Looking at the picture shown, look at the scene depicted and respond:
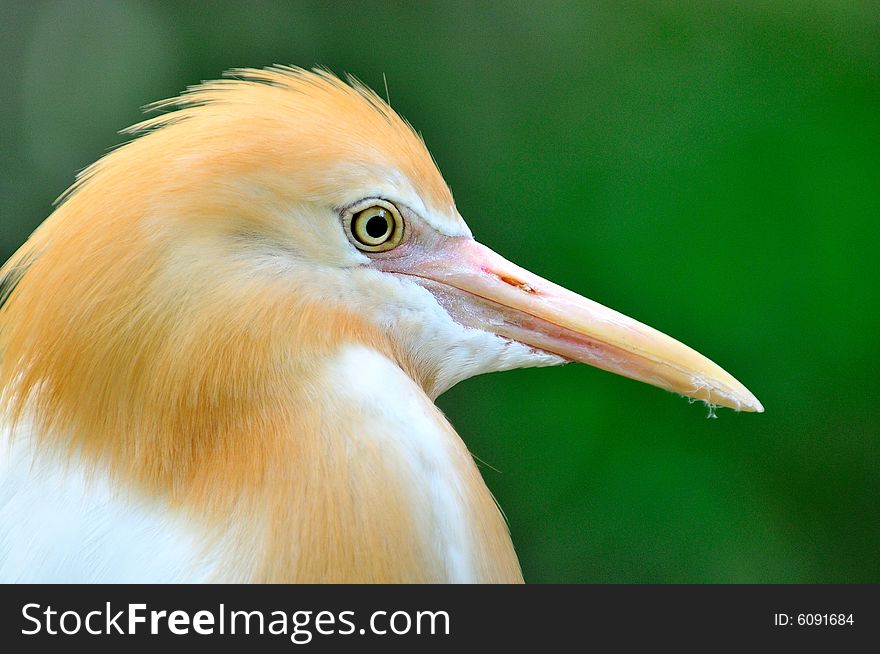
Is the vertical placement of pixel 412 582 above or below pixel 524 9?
below

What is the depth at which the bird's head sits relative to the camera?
24.7 inches

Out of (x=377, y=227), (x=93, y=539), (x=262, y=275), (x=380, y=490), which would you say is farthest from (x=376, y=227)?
(x=93, y=539)

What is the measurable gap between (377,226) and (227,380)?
0.55 ft

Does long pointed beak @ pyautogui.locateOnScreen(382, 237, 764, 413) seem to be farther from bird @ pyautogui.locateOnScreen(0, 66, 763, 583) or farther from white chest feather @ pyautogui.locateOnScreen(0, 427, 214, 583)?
white chest feather @ pyautogui.locateOnScreen(0, 427, 214, 583)

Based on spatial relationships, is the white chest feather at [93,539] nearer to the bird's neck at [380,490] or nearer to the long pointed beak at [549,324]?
the bird's neck at [380,490]

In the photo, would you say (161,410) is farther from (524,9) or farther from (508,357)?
(524,9)

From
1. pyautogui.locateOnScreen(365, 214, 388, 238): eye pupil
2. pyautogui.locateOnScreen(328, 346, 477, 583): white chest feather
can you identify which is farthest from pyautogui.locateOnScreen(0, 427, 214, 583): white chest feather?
pyautogui.locateOnScreen(365, 214, 388, 238): eye pupil

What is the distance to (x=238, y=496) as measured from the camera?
64cm

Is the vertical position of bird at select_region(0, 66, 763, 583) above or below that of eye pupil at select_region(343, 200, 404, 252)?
below

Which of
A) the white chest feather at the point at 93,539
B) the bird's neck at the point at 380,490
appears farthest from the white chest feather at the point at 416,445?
the white chest feather at the point at 93,539

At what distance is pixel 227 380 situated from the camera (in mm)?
633

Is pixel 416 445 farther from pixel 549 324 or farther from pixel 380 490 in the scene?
pixel 549 324

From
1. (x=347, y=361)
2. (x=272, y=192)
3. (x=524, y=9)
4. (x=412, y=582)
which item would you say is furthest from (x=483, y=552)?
(x=524, y=9)

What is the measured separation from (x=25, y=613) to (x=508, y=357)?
42 centimetres
